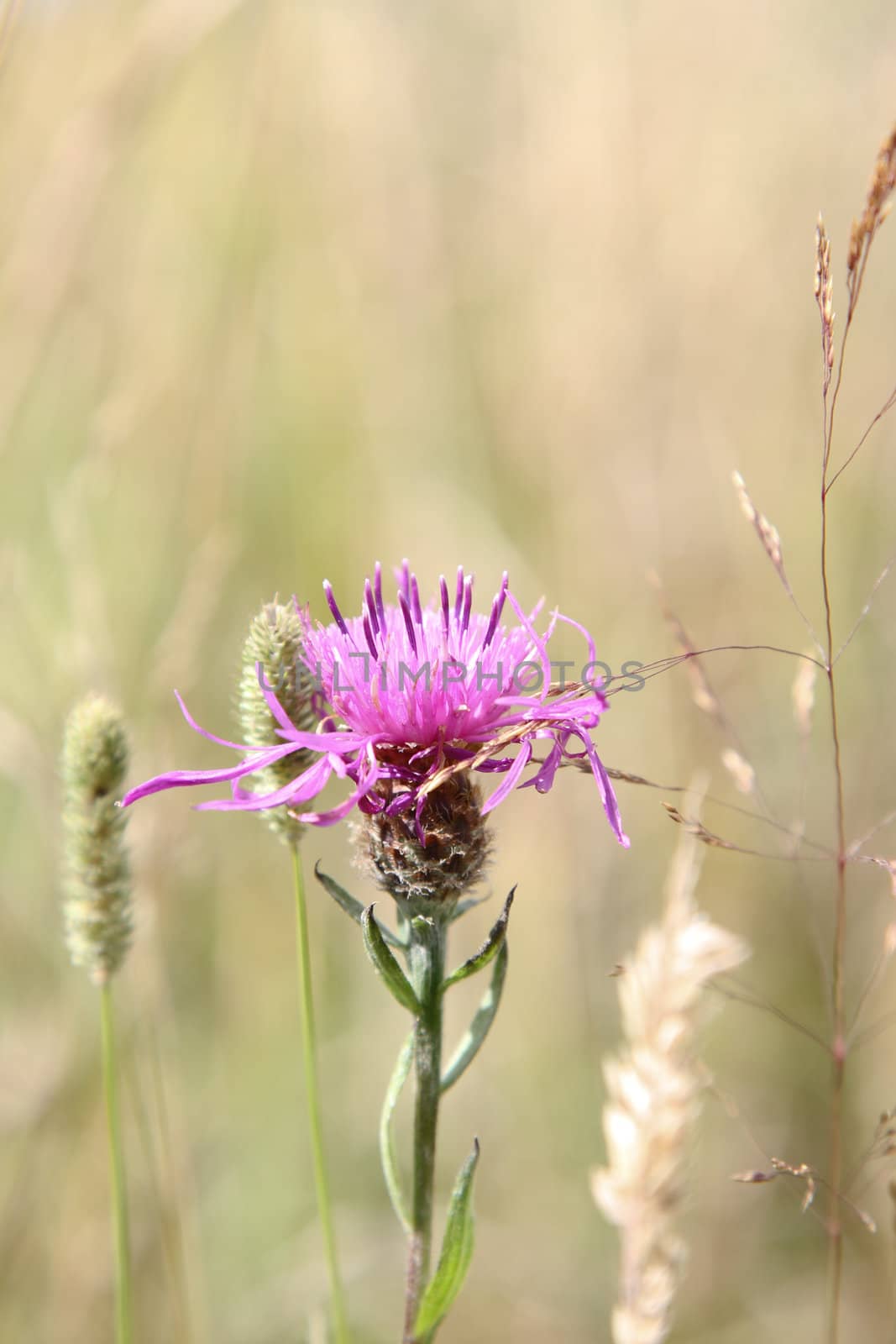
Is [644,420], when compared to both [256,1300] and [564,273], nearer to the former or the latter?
[564,273]

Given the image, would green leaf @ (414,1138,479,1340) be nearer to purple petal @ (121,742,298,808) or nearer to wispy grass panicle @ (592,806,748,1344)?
wispy grass panicle @ (592,806,748,1344)

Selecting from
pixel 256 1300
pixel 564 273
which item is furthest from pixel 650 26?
pixel 256 1300

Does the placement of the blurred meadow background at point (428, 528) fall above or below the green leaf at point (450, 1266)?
above

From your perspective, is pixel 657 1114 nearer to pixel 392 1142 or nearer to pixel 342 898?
pixel 392 1142

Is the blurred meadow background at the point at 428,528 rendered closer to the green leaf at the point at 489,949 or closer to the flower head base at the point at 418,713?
the flower head base at the point at 418,713

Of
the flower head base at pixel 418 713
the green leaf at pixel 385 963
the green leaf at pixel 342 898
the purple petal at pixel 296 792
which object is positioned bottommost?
the green leaf at pixel 385 963

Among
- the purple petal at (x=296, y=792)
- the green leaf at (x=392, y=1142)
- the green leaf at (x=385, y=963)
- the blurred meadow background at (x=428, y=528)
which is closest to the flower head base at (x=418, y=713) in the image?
the purple petal at (x=296, y=792)

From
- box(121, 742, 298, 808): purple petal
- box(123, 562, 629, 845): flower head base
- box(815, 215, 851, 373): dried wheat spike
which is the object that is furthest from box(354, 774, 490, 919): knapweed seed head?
box(815, 215, 851, 373): dried wheat spike

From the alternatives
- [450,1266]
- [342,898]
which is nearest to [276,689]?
[342,898]
